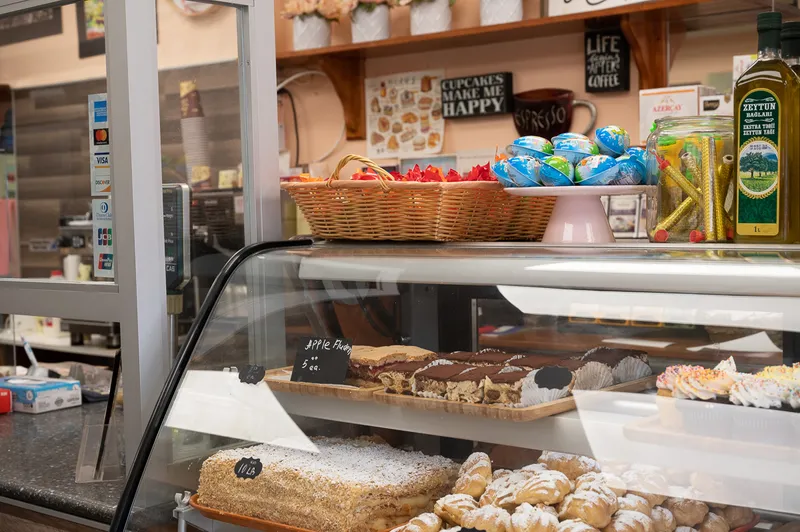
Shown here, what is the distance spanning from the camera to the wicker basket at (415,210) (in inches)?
63.2

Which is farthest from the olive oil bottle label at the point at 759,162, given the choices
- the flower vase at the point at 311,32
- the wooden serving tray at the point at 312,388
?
the flower vase at the point at 311,32

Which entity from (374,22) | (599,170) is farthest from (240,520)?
(374,22)

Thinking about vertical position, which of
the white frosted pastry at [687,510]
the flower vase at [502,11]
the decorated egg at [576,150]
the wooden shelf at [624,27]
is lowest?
the white frosted pastry at [687,510]

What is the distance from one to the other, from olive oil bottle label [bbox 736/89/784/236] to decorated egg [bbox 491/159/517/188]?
37 cm

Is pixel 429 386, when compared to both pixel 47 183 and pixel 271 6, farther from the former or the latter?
pixel 47 183

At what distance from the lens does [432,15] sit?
4156 mm

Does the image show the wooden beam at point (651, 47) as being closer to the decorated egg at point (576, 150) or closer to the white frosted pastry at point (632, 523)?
the decorated egg at point (576, 150)

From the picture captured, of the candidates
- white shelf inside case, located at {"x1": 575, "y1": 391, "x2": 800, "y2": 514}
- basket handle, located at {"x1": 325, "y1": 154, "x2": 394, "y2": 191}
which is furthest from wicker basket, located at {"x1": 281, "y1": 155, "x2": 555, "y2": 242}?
white shelf inside case, located at {"x1": 575, "y1": 391, "x2": 800, "y2": 514}

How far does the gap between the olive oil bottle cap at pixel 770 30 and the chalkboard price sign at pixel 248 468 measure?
1052mm

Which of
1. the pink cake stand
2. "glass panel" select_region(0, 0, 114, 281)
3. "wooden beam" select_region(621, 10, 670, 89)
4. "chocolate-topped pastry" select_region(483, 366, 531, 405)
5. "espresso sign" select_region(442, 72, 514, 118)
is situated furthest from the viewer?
"glass panel" select_region(0, 0, 114, 281)

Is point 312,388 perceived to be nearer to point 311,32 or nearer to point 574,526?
point 574,526

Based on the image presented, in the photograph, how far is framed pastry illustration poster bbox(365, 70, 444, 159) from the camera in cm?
456

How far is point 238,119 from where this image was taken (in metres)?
1.99

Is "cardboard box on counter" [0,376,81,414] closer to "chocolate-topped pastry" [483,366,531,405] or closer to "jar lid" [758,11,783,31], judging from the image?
"chocolate-topped pastry" [483,366,531,405]
